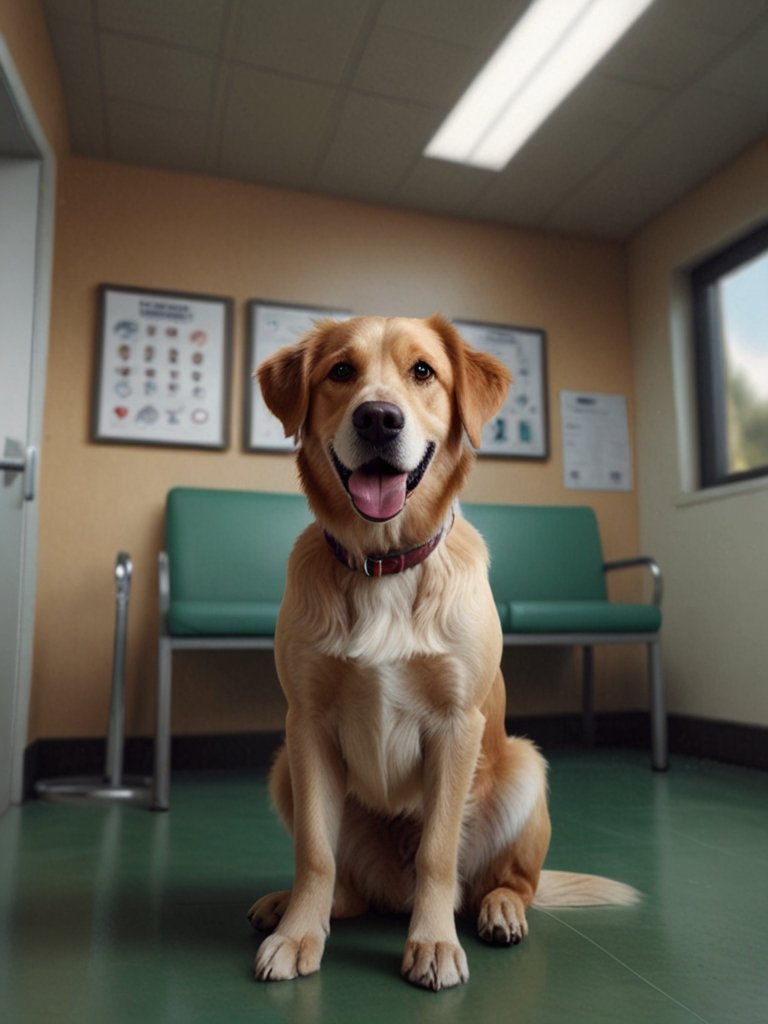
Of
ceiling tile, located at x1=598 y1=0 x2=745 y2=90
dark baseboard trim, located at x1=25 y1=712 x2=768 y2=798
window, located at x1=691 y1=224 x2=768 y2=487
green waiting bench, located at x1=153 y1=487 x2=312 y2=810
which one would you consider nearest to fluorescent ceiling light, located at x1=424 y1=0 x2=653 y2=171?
ceiling tile, located at x1=598 y1=0 x2=745 y2=90

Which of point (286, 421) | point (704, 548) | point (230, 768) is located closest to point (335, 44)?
point (286, 421)

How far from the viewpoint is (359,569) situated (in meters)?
1.29

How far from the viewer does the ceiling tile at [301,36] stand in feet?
8.89

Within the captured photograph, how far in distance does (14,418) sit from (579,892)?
7.42ft

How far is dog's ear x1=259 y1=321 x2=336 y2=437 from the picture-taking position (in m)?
1.36

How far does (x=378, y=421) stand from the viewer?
1.19 metres

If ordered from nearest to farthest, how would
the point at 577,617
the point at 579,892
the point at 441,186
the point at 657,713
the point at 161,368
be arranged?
the point at 579,892 < the point at 577,617 < the point at 657,713 < the point at 161,368 < the point at 441,186

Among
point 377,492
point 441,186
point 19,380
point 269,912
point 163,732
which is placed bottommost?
point 269,912

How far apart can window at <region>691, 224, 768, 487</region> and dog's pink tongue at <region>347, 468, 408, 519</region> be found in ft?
9.05

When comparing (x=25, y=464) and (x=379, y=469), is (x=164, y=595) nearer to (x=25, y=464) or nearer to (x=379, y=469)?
(x=25, y=464)

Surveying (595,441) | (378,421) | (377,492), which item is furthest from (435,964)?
(595,441)

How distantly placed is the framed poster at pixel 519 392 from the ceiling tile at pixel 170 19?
5.80 feet

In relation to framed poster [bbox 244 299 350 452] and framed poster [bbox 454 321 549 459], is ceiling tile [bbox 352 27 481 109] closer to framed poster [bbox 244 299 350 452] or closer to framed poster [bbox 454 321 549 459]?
framed poster [bbox 244 299 350 452]

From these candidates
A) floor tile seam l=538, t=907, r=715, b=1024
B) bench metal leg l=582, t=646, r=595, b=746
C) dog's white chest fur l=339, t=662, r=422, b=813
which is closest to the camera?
floor tile seam l=538, t=907, r=715, b=1024
